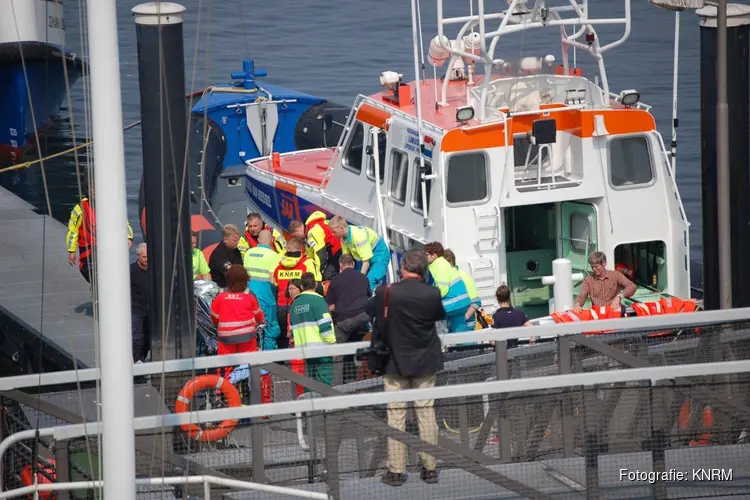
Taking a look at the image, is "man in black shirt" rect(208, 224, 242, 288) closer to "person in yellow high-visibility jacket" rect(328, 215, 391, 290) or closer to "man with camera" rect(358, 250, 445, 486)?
"person in yellow high-visibility jacket" rect(328, 215, 391, 290)

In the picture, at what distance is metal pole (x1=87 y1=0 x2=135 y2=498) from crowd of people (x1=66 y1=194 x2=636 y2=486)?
74.0 inches

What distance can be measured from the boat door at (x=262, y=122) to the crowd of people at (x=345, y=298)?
6429 mm

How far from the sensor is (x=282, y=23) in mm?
38156

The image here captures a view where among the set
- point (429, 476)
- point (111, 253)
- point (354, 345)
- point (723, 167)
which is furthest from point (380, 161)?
point (111, 253)

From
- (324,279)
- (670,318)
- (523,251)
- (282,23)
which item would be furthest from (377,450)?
(282,23)

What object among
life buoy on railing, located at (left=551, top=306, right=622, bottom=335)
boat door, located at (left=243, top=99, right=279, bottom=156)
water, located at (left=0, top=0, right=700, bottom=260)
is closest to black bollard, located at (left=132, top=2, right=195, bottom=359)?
life buoy on railing, located at (left=551, top=306, right=622, bottom=335)

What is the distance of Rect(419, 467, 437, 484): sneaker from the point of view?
6.72 metres

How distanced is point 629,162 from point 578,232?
Result: 0.83m

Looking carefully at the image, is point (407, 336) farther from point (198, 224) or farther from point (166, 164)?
point (198, 224)

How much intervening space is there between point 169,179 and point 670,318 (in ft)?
11.1

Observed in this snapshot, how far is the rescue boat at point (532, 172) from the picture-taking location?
431 inches

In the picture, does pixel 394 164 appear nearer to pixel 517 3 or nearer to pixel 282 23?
pixel 517 3

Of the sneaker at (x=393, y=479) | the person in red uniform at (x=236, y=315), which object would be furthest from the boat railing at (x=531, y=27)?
the sneaker at (x=393, y=479)

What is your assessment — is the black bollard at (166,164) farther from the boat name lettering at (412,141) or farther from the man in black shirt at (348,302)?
the boat name lettering at (412,141)
